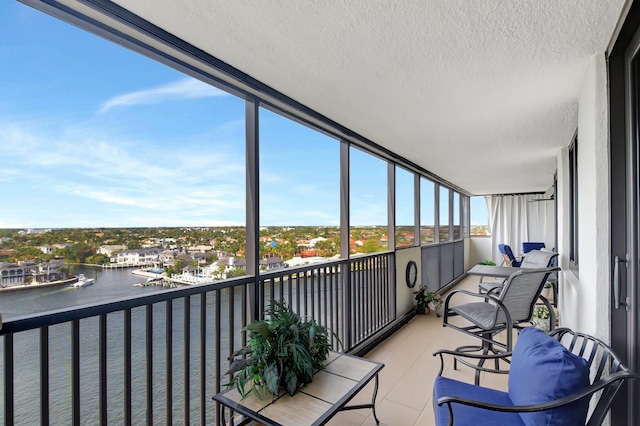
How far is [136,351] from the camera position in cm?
154

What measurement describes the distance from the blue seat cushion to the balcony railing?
3.89ft

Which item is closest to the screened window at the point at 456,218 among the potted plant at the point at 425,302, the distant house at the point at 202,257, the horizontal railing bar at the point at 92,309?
the potted plant at the point at 425,302

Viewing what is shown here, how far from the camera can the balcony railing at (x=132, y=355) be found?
1207 mm

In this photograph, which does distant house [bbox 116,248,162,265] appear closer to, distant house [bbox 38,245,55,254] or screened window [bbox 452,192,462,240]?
distant house [bbox 38,245,55,254]

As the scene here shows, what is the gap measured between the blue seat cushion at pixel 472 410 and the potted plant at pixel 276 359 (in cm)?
67

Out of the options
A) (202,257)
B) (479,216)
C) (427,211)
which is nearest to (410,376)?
(202,257)

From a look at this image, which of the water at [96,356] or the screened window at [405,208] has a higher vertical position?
the screened window at [405,208]

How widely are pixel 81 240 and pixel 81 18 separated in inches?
37.4

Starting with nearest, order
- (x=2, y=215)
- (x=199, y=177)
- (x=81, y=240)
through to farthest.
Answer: (x=2, y=215) < (x=81, y=240) < (x=199, y=177)

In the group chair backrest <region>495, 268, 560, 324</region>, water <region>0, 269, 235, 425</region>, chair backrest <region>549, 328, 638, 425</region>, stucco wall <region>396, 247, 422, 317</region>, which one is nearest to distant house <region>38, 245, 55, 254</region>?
water <region>0, 269, 235, 425</region>

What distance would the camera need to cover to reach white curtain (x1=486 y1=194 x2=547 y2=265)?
887cm

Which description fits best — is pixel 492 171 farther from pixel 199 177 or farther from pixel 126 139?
pixel 126 139

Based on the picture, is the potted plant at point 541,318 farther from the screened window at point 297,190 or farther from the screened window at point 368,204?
the screened window at point 297,190

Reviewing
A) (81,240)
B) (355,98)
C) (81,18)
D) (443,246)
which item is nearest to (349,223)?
(355,98)
